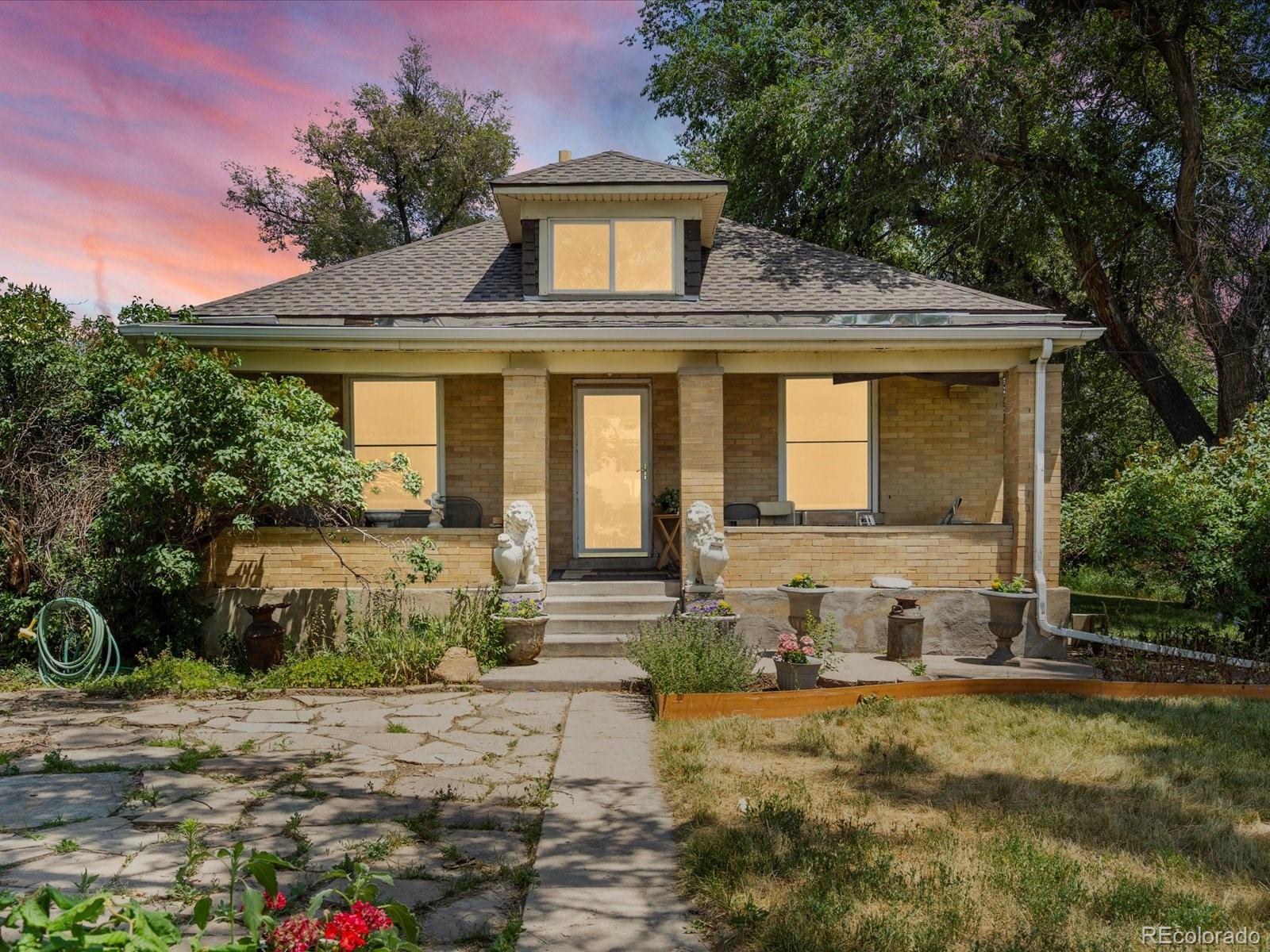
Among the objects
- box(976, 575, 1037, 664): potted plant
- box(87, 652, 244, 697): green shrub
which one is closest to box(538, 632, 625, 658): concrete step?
box(87, 652, 244, 697): green shrub

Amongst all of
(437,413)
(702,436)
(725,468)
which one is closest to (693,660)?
(702,436)

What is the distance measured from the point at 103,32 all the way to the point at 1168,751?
43.3 feet

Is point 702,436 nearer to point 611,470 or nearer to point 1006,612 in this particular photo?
point 611,470

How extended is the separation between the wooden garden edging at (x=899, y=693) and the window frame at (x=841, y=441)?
162 inches

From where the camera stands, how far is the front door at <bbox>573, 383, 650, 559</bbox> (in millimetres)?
11133

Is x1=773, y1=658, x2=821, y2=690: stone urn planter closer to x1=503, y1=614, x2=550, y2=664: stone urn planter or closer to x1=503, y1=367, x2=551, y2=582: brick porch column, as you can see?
x1=503, y1=614, x2=550, y2=664: stone urn planter

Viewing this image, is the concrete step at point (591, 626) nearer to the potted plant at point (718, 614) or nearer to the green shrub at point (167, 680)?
the potted plant at point (718, 614)

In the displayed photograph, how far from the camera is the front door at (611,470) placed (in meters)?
11.1

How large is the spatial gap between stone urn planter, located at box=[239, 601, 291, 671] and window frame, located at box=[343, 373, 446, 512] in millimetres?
2868

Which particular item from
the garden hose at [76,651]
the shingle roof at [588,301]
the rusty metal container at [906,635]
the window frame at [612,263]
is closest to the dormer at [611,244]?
the window frame at [612,263]

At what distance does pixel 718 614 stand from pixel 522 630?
6.59ft

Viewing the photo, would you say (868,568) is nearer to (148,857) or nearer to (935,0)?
(148,857)

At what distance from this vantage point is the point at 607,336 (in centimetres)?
911

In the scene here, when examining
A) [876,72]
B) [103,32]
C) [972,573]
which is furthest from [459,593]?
[876,72]
